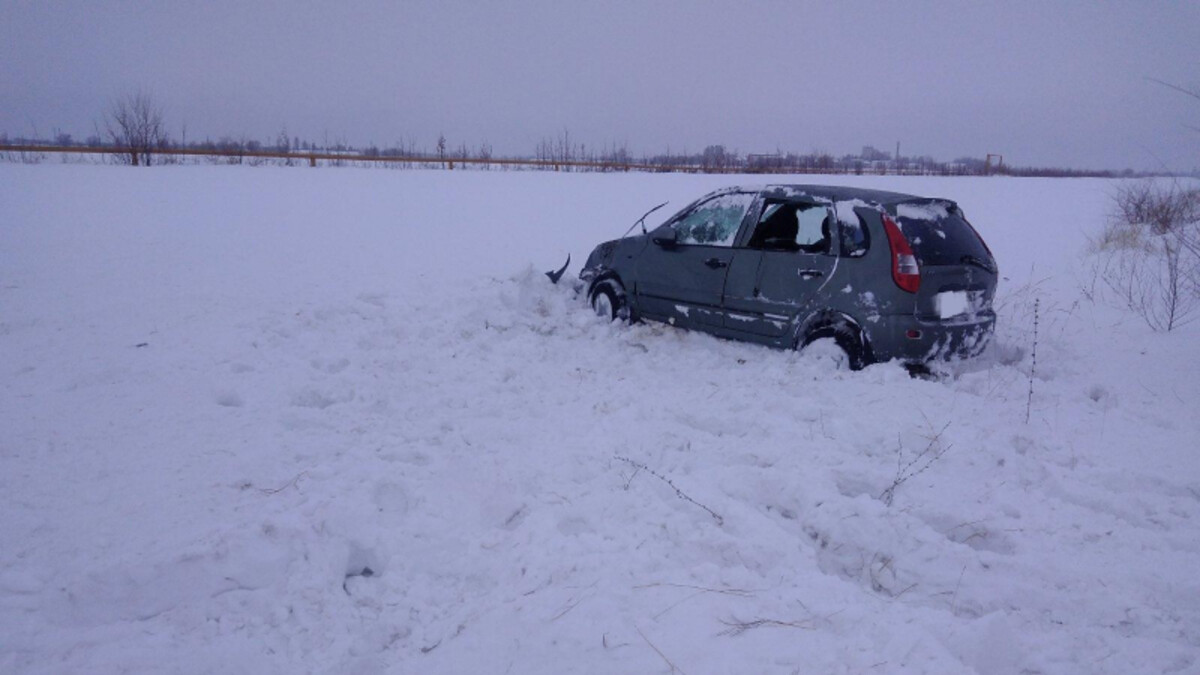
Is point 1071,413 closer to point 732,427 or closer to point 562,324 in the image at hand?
point 732,427

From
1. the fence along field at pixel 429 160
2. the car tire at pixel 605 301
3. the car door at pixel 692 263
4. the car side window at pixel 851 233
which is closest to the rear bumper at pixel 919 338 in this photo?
the car side window at pixel 851 233

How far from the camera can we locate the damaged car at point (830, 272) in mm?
5543

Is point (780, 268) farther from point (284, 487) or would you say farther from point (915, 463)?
point (284, 487)

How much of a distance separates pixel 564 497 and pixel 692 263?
379 cm

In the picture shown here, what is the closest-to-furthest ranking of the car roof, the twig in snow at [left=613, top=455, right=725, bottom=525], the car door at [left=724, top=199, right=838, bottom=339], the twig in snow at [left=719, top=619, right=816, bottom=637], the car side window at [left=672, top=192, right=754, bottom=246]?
the twig in snow at [left=719, top=619, right=816, bottom=637], the twig in snow at [left=613, top=455, right=725, bottom=525], the car roof, the car door at [left=724, top=199, right=838, bottom=339], the car side window at [left=672, top=192, right=754, bottom=246]

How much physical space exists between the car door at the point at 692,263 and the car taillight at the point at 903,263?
1.59m

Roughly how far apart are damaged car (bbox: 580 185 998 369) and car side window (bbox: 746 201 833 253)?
0.4 inches

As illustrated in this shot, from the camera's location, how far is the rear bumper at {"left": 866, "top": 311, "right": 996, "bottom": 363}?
548 cm

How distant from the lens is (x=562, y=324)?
800 centimetres

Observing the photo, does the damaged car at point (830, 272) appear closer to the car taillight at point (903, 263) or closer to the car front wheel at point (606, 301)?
the car taillight at point (903, 263)

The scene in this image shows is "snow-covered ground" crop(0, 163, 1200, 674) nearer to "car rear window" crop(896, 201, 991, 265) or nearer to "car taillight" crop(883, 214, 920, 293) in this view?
"car taillight" crop(883, 214, 920, 293)

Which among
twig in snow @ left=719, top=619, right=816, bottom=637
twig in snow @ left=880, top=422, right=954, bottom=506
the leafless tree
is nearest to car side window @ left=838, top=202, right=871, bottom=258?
twig in snow @ left=880, top=422, right=954, bottom=506

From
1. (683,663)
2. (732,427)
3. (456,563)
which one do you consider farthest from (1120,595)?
(456,563)

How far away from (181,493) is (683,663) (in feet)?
9.63
